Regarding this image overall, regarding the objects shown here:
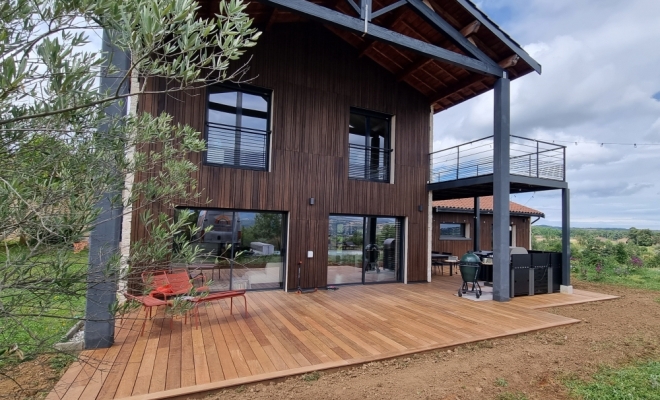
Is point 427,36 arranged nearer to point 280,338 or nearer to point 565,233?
point 565,233

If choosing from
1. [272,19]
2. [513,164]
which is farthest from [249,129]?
[513,164]

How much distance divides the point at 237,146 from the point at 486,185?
632 cm

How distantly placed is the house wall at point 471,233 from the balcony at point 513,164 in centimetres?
400

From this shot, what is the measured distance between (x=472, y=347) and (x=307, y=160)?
490 centimetres

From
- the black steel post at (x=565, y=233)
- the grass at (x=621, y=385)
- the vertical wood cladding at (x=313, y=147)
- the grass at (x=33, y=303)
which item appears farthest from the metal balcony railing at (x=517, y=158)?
the grass at (x=33, y=303)

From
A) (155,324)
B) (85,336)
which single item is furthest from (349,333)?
(85,336)

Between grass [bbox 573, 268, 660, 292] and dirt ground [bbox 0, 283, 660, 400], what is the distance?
18.0ft

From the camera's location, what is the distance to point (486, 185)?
8188 mm

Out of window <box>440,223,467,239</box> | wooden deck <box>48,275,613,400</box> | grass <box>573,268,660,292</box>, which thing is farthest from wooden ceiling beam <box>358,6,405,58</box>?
grass <box>573,268,660,292</box>

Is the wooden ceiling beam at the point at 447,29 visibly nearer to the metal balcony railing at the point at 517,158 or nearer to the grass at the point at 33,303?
the metal balcony railing at the point at 517,158

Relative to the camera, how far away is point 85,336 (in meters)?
3.64

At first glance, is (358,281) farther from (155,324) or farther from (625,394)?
(625,394)

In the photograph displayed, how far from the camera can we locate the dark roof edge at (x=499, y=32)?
651 centimetres

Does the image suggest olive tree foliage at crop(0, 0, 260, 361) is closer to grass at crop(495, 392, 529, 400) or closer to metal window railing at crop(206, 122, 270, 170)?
grass at crop(495, 392, 529, 400)
